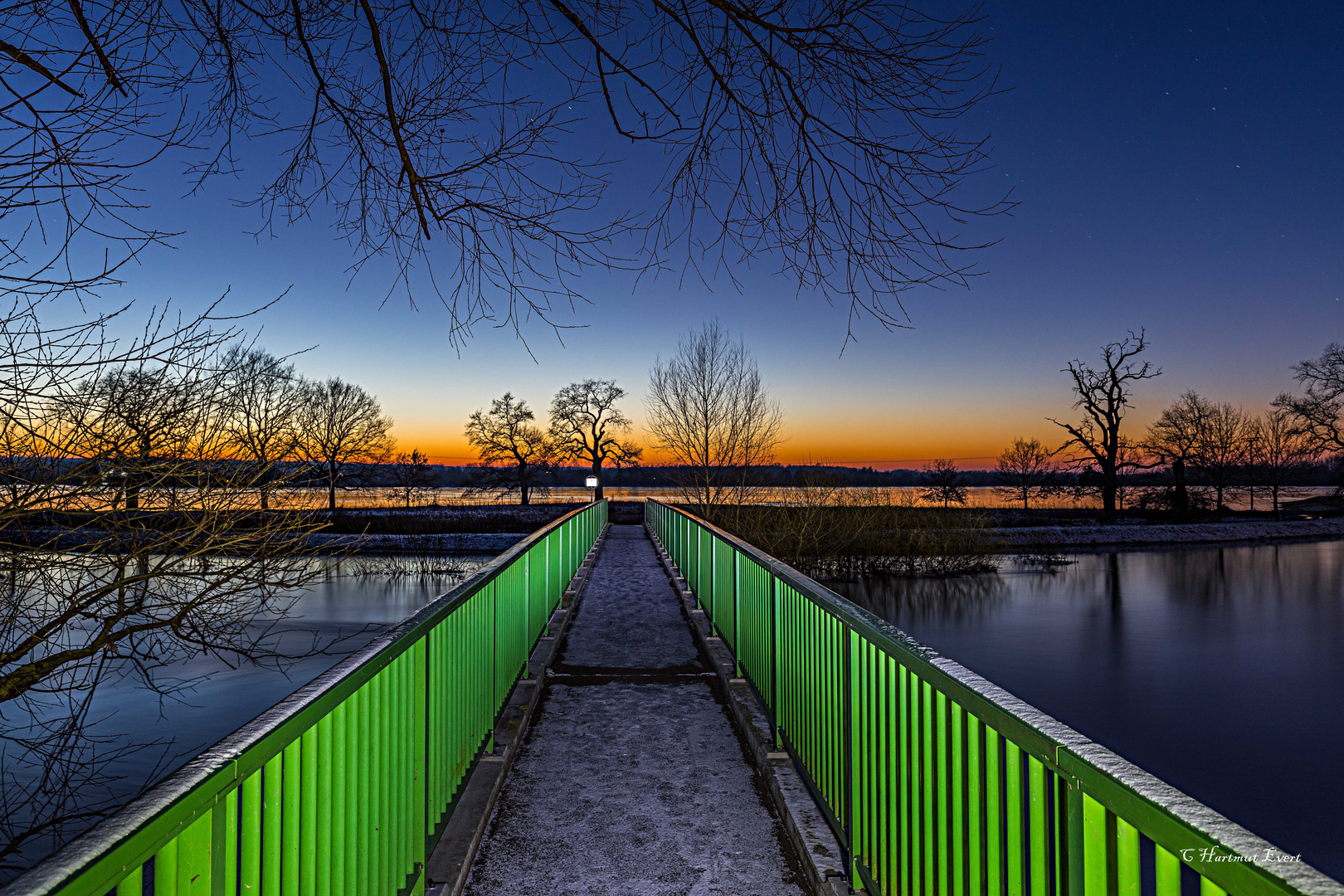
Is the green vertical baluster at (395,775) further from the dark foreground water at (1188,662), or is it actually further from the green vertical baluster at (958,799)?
the dark foreground water at (1188,662)

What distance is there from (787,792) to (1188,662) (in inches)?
781

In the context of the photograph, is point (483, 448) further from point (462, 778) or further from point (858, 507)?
point (462, 778)

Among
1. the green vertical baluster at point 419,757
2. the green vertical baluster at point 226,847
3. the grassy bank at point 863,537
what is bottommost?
the grassy bank at point 863,537

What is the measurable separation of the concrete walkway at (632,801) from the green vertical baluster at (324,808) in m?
1.35

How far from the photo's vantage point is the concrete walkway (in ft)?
11.0

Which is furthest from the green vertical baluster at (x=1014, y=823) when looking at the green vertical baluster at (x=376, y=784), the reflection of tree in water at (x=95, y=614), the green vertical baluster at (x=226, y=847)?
the reflection of tree in water at (x=95, y=614)

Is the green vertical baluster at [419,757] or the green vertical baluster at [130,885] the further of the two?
the green vertical baluster at [419,757]

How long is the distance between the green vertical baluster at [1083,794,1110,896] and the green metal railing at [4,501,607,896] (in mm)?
A: 1750

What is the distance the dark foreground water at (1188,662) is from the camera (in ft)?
36.6

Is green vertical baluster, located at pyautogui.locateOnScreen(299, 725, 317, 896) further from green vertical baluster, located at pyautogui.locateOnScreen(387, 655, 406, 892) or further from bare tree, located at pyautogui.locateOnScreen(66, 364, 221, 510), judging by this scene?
bare tree, located at pyautogui.locateOnScreen(66, 364, 221, 510)

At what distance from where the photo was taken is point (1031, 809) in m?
1.84

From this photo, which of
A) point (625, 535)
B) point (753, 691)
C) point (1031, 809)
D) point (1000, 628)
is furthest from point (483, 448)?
point (1031, 809)

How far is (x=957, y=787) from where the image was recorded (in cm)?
217

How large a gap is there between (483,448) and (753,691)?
6012 cm
